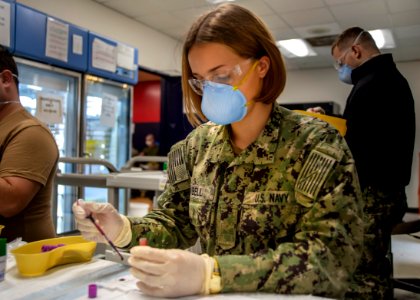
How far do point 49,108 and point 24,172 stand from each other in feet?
7.48

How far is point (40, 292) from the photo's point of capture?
0.88 m

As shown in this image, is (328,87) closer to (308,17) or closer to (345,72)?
(308,17)

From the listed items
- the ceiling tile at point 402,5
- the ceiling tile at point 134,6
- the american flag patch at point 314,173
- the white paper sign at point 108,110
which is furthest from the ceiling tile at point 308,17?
the american flag patch at point 314,173

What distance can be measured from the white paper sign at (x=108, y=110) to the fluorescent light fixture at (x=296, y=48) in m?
3.22

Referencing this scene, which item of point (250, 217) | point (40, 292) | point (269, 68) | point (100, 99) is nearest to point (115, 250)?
point (40, 292)

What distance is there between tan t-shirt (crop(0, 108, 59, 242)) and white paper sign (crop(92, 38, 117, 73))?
2.43 m

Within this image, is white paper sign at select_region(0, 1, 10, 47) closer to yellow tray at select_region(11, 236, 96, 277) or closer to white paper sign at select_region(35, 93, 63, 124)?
white paper sign at select_region(35, 93, 63, 124)

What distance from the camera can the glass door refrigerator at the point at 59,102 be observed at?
11.2 ft

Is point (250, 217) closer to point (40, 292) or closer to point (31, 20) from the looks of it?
point (40, 292)

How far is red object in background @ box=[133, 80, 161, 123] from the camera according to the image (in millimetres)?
7772

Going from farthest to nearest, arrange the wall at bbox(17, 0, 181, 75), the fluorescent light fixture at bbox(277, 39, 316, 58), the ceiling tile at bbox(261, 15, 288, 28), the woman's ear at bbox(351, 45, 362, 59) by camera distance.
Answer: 1. the fluorescent light fixture at bbox(277, 39, 316, 58)
2. the ceiling tile at bbox(261, 15, 288, 28)
3. the wall at bbox(17, 0, 181, 75)
4. the woman's ear at bbox(351, 45, 362, 59)

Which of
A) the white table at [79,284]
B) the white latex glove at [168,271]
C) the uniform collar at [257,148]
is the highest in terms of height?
the uniform collar at [257,148]

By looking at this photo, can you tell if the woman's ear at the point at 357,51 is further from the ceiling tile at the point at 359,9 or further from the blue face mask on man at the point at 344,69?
the ceiling tile at the point at 359,9

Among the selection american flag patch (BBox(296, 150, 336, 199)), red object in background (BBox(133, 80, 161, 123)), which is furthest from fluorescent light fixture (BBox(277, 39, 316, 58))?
american flag patch (BBox(296, 150, 336, 199))
